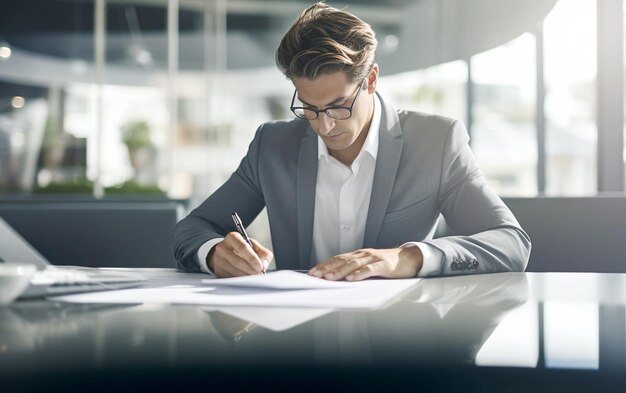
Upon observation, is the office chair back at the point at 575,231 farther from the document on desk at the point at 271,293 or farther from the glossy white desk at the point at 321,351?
the glossy white desk at the point at 321,351

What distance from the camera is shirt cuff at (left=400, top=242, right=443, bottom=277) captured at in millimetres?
1419

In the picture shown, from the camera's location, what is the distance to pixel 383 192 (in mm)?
1924

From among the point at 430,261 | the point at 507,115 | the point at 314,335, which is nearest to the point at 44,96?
the point at 507,115

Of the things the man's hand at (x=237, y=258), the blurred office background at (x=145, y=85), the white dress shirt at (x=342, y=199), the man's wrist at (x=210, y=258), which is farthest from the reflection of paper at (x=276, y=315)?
the blurred office background at (x=145, y=85)

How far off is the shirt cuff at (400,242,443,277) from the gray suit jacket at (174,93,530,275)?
0.32 meters

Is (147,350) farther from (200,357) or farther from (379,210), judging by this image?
(379,210)

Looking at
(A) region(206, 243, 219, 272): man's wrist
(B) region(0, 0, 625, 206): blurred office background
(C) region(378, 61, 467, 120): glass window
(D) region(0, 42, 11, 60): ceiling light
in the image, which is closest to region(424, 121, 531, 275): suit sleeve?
(A) region(206, 243, 219, 272): man's wrist

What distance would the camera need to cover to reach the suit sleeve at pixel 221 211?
67.2 inches

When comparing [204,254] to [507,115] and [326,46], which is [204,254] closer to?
[326,46]

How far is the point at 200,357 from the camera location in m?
0.69

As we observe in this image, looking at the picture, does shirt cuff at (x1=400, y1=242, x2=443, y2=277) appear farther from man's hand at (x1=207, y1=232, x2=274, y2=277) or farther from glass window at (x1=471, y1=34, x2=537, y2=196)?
glass window at (x1=471, y1=34, x2=537, y2=196)

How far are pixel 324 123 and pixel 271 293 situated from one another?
0.85 metres

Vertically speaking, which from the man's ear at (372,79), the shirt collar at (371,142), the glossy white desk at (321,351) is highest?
the man's ear at (372,79)

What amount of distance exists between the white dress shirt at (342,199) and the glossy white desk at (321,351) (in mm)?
1128
